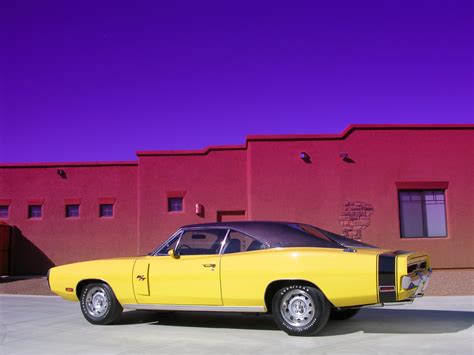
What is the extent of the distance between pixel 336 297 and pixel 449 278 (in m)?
9.32

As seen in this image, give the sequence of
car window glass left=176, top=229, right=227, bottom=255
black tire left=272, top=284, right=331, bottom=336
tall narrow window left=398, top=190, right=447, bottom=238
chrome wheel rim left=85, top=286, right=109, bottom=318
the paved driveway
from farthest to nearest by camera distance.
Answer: tall narrow window left=398, top=190, right=447, bottom=238 < chrome wheel rim left=85, top=286, right=109, bottom=318 < car window glass left=176, top=229, right=227, bottom=255 < black tire left=272, top=284, right=331, bottom=336 < the paved driveway

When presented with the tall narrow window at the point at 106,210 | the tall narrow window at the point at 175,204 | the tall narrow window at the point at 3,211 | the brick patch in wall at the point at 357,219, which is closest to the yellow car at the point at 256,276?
the brick patch in wall at the point at 357,219

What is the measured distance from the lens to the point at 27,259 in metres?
19.2

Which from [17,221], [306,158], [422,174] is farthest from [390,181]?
[17,221]

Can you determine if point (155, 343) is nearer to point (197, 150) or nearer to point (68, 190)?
point (197, 150)

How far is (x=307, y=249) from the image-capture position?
623cm

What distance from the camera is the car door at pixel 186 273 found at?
662cm

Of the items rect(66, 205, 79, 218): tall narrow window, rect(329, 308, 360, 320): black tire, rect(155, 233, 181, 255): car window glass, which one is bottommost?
rect(329, 308, 360, 320): black tire

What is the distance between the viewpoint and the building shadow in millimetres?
19156

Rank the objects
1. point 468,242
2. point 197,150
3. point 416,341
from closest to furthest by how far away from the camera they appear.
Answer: point 416,341, point 468,242, point 197,150

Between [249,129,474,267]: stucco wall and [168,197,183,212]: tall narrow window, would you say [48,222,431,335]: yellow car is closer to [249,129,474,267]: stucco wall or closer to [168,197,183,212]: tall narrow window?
[249,129,474,267]: stucco wall

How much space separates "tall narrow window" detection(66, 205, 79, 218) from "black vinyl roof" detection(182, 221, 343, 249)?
13.7 meters

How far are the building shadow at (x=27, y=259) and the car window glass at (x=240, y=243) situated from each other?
1411 cm

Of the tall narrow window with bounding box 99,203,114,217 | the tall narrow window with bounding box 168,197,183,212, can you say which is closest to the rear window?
the tall narrow window with bounding box 168,197,183,212
